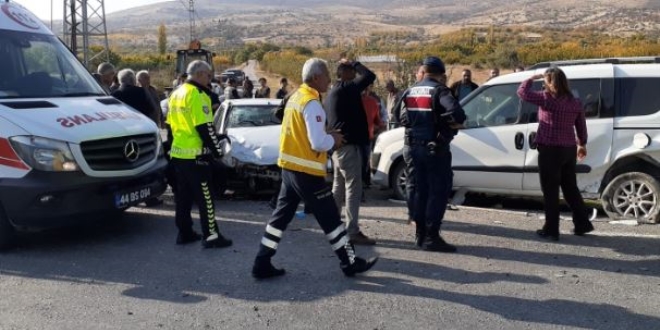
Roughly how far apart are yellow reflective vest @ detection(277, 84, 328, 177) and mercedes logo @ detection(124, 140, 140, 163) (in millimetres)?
2121

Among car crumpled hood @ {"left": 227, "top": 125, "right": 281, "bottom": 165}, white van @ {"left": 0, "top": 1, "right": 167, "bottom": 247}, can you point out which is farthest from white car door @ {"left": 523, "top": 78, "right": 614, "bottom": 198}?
white van @ {"left": 0, "top": 1, "right": 167, "bottom": 247}

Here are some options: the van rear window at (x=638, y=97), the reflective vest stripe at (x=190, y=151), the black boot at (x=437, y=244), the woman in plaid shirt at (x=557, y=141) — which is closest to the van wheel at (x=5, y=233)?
the reflective vest stripe at (x=190, y=151)

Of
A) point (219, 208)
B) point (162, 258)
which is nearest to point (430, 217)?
point (162, 258)

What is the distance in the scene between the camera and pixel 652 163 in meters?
7.72

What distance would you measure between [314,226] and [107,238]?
2185 mm

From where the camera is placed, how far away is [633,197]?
7.86 m

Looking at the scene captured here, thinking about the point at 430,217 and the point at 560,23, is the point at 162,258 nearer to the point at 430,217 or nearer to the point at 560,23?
the point at 430,217

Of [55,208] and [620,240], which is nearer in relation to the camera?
[55,208]

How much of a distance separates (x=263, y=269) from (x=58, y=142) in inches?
90.3

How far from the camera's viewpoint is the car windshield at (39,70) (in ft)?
23.2

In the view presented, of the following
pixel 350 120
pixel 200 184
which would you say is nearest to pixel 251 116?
pixel 200 184

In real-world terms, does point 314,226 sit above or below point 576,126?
below

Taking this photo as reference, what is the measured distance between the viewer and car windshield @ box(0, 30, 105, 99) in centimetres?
706

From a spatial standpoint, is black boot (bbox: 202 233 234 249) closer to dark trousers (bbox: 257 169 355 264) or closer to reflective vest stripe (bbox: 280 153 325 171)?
dark trousers (bbox: 257 169 355 264)
